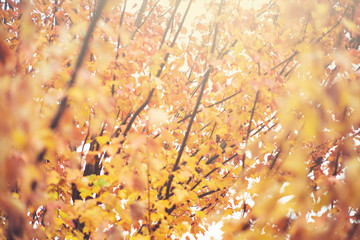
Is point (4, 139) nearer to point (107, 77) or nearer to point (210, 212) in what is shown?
point (107, 77)

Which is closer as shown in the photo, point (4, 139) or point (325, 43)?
point (4, 139)

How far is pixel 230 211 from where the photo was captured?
4.27 m

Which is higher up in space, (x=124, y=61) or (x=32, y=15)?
(x=32, y=15)

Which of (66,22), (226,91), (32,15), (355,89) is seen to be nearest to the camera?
(355,89)

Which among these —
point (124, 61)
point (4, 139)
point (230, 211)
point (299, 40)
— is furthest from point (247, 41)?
point (230, 211)

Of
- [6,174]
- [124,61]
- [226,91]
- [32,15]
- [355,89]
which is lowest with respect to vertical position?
[6,174]

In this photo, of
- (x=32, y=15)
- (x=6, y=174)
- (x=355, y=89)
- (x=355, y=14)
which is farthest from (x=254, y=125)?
(x=32, y=15)

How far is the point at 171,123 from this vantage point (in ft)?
12.3

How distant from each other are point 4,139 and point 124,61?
7.23 ft

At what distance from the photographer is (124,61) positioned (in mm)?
2916

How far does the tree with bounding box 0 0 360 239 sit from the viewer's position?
53.1 inches

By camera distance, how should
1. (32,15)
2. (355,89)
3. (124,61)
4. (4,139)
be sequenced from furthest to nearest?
(32,15), (124,61), (355,89), (4,139)

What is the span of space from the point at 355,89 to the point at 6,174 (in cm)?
202

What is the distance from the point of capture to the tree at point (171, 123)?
135 cm
